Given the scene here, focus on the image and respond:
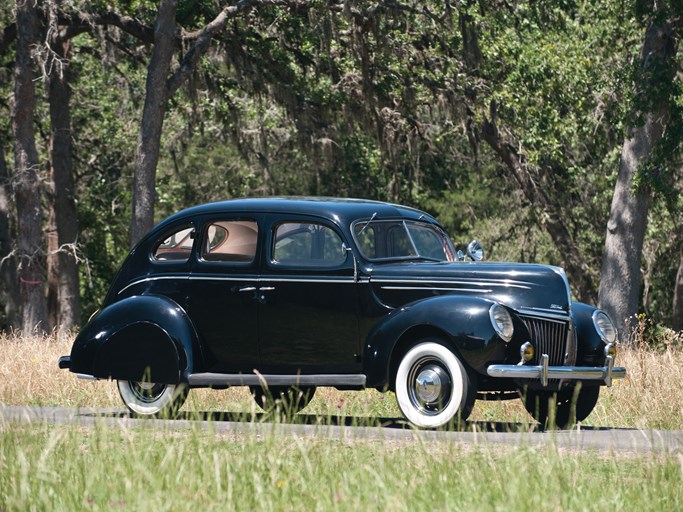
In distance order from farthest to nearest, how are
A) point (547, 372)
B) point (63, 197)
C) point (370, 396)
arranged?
point (63, 197), point (370, 396), point (547, 372)

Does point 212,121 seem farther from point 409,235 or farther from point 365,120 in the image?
point 409,235

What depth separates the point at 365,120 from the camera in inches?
896

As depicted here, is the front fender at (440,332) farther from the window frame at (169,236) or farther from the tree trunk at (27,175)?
the tree trunk at (27,175)

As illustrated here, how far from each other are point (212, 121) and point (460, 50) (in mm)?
9112

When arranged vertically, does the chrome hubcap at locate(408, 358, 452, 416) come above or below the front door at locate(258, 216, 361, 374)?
below

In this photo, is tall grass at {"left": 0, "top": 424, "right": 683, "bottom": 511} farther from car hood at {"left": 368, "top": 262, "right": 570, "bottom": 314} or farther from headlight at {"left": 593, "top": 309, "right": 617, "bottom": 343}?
headlight at {"left": 593, "top": 309, "right": 617, "bottom": 343}

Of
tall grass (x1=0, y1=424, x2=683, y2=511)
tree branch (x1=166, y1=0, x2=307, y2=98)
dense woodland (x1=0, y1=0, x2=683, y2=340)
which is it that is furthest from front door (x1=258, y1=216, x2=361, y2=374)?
tree branch (x1=166, y1=0, x2=307, y2=98)

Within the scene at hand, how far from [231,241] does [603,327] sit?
331cm

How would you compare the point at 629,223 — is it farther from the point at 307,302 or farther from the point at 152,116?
the point at 307,302

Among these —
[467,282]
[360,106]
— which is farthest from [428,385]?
[360,106]

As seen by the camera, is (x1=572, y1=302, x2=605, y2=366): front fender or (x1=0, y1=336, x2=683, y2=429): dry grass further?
(x1=0, y1=336, x2=683, y2=429): dry grass

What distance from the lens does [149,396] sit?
1113 cm

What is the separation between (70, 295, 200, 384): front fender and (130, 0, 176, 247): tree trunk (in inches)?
369

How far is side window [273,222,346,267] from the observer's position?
10555mm
